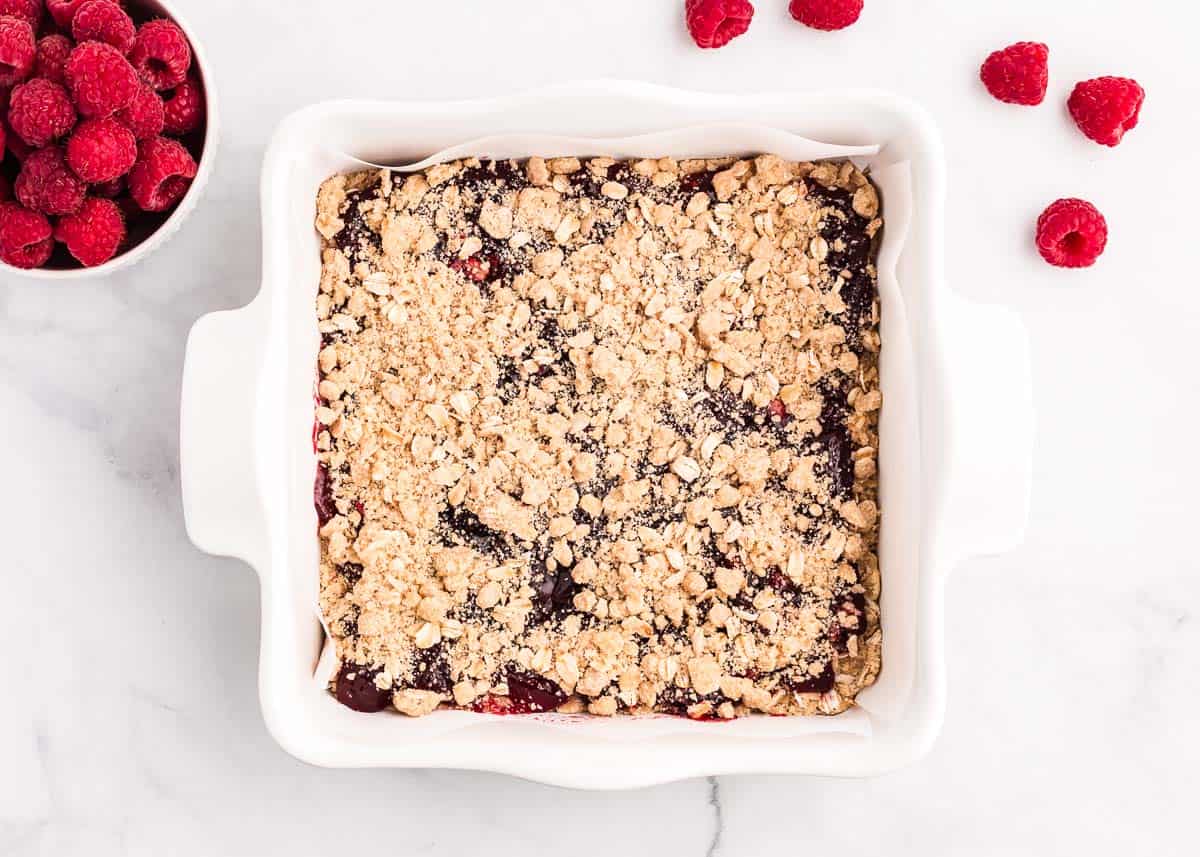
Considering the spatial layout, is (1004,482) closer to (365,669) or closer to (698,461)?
(698,461)

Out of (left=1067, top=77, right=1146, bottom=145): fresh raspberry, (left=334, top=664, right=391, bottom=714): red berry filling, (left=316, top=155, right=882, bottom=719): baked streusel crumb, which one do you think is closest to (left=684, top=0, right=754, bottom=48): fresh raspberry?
(left=316, top=155, right=882, bottom=719): baked streusel crumb

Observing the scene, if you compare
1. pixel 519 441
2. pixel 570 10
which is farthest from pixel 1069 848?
pixel 570 10

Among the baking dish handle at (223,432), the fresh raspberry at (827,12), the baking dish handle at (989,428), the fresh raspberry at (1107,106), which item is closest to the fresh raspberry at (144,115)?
the baking dish handle at (223,432)

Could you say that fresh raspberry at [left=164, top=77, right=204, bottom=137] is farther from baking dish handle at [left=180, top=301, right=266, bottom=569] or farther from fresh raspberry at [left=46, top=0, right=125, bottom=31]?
baking dish handle at [left=180, top=301, right=266, bottom=569]

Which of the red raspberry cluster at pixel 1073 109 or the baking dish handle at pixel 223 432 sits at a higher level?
the red raspberry cluster at pixel 1073 109

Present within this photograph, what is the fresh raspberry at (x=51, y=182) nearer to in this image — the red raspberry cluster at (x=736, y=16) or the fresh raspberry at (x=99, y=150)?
the fresh raspberry at (x=99, y=150)

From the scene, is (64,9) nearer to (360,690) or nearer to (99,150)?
(99,150)
